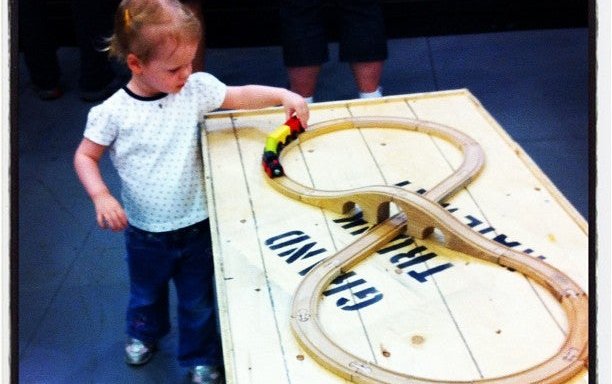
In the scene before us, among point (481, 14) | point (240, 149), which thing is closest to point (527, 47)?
point (481, 14)

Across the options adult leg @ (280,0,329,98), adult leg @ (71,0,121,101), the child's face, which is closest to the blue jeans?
the child's face

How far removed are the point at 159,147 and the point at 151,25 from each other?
0.72 ft

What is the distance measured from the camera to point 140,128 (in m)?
1.46

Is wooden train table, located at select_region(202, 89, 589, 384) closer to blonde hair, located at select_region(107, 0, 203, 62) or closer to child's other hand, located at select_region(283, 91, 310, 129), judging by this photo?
child's other hand, located at select_region(283, 91, 310, 129)

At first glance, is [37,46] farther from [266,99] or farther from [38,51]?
[266,99]

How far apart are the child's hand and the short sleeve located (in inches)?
4.7

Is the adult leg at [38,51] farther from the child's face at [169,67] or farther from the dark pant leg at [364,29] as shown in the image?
the child's face at [169,67]

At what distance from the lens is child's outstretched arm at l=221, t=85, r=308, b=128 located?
1549mm

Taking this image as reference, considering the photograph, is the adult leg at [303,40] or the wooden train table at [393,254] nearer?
the wooden train table at [393,254]

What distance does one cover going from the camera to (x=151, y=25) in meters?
1.37

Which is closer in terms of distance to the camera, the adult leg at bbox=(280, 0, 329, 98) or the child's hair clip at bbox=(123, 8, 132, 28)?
the child's hair clip at bbox=(123, 8, 132, 28)

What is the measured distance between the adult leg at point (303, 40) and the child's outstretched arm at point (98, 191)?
1.06m

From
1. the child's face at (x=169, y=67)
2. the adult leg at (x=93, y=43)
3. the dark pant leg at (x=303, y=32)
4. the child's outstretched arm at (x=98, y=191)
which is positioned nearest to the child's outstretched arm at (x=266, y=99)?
the child's face at (x=169, y=67)

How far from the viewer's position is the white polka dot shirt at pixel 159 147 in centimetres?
145
